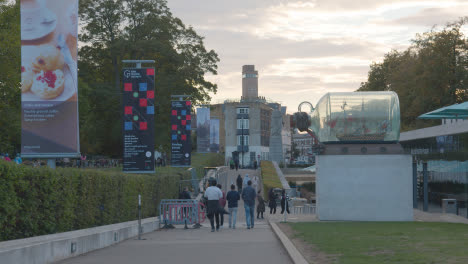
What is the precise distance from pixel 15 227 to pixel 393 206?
619 inches

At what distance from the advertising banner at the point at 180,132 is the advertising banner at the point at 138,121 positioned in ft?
49.3

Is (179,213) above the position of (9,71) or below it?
below

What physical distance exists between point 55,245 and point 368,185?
14.7 m

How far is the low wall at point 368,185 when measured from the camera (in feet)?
79.6

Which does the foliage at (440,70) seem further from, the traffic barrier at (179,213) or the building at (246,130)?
the building at (246,130)

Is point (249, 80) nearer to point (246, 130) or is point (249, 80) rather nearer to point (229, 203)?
point (246, 130)

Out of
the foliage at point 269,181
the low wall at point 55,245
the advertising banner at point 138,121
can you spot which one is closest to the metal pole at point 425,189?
the foliage at point 269,181

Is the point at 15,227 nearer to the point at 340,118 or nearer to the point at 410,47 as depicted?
the point at 340,118

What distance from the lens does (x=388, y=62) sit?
269 ft

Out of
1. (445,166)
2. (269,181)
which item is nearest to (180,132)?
(269,181)

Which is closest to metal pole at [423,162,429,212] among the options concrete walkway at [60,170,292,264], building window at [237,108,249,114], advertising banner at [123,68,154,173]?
advertising banner at [123,68,154,173]

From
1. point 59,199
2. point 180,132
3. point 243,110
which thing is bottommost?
point 59,199

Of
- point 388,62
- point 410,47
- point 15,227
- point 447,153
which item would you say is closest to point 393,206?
point 447,153

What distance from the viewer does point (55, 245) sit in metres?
12.0
